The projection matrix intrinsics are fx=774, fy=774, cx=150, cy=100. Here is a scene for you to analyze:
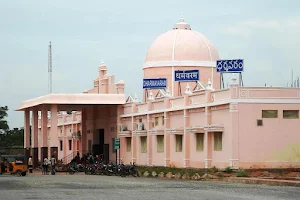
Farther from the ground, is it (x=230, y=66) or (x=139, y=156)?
(x=230, y=66)

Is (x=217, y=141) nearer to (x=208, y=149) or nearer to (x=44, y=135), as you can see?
(x=208, y=149)

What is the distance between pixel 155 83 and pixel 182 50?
425 centimetres

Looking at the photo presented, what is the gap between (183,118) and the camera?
5509cm

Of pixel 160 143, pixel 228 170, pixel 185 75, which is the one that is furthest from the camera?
pixel 185 75

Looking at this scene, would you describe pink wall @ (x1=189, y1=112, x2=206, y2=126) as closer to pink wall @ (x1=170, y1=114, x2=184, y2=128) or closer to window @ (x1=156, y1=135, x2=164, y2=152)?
pink wall @ (x1=170, y1=114, x2=184, y2=128)

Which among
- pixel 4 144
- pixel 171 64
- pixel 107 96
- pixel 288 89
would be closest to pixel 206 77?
pixel 171 64

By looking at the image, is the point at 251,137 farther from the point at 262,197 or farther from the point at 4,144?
the point at 4,144

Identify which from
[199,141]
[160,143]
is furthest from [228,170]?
[160,143]

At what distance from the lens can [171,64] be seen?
2598 inches

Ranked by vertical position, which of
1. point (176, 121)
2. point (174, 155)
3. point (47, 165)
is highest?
point (176, 121)

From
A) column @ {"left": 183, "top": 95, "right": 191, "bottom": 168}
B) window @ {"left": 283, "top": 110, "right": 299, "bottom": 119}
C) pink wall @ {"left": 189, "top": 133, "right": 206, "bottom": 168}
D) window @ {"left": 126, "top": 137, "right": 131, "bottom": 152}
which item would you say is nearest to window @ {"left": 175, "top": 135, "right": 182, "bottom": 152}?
column @ {"left": 183, "top": 95, "right": 191, "bottom": 168}

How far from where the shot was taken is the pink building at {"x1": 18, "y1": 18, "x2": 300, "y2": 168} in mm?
47656

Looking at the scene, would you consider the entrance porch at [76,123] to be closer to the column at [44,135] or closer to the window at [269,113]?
the column at [44,135]

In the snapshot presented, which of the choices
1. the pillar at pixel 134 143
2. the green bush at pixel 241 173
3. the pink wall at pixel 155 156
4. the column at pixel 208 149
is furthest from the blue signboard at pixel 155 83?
the green bush at pixel 241 173
